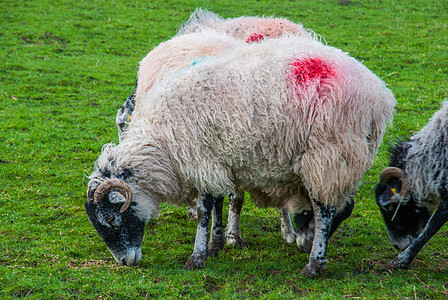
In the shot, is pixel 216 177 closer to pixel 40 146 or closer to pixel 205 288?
pixel 205 288

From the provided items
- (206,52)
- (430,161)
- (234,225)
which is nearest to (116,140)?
(206,52)

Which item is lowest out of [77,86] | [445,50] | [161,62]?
[77,86]

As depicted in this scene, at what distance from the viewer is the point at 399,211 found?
6.30 meters

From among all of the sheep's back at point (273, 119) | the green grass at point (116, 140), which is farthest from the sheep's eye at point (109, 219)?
the sheep's back at point (273, 119)

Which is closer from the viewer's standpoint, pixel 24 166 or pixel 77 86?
pixel 24 166

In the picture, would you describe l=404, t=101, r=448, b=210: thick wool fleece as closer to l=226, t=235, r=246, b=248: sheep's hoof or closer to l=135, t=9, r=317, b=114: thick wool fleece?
l=135, t=9, r=317, b=114: thick wool fleece

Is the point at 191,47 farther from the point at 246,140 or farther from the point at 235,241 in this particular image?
the point at 235,241

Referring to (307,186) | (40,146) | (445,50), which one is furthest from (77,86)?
(445,50)

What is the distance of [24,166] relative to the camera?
8883 millimetres

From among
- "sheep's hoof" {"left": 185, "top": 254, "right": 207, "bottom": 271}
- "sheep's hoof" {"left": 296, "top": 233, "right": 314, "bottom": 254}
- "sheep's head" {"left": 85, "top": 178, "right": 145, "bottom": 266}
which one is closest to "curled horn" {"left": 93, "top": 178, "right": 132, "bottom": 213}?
"sheep's head" {"left": 85, "top": 178, "right": 145, "bottom": 266}

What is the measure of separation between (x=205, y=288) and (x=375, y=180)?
4.40m

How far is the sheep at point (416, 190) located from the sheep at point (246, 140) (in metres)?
0.58

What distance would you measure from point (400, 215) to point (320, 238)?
1193mm

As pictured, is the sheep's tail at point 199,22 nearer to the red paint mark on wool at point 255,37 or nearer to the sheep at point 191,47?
the sheep at point 191,47
